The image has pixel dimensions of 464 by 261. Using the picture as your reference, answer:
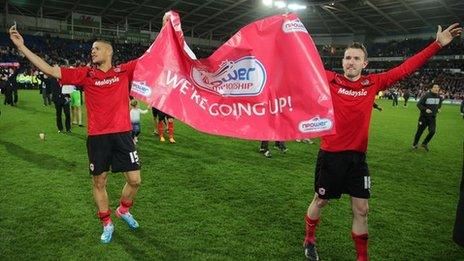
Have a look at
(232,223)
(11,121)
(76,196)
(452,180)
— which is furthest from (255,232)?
(11,121)

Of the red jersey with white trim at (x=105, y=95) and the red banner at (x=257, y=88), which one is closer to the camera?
the red banner at (x=257, y=88)

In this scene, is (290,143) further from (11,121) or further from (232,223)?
(11,121)

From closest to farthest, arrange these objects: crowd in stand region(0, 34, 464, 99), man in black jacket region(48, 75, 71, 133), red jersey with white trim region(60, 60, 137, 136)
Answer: red jersey with white trim region(60, 60, 137, 136) → man in black jacket region(48, 75, 71, 133) → crowd in stand region(0, 34, 464, 99)

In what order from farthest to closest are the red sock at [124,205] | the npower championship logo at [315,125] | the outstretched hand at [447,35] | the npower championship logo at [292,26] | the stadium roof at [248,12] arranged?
the stadium roof at [248,12] < the red sock at [124,205] < the outstretched hand at [447,35] < the npower championship logo at [292,26] < the npower championship logo at [315,125]

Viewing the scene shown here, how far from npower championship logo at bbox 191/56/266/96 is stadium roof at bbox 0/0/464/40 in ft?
137

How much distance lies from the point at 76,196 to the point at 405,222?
5114 mm

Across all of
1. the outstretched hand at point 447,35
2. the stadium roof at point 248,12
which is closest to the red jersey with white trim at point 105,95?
the outstretched hand at point 447,35

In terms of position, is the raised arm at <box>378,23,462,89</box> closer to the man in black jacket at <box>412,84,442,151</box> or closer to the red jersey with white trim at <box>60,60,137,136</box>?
the red jersey with white trim at <box>60,60,137,136</box>

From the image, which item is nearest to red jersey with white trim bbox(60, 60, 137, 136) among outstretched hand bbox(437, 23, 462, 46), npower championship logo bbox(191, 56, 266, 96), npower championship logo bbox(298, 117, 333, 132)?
npower championship logo bbox(191, 56, 266, 96)

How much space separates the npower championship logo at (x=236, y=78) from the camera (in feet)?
11.3

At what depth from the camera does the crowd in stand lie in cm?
3991

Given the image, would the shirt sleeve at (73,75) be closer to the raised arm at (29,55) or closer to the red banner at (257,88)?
the raised arm at (29,55)

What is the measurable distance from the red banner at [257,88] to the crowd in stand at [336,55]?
111 ft

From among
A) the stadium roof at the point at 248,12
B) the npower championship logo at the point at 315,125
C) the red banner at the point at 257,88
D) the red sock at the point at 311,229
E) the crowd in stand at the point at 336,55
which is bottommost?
the red sock at the point at 311,229
